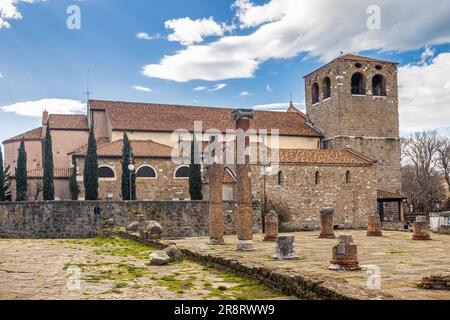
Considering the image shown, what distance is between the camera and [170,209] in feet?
84.5

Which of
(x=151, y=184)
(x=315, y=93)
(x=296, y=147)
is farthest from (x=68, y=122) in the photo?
(x=315, y=93)

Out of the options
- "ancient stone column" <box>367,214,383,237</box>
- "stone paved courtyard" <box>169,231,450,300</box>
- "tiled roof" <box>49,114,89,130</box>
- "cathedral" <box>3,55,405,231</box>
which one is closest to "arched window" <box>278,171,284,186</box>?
"cathedral" <box>3,55,405,231</box>

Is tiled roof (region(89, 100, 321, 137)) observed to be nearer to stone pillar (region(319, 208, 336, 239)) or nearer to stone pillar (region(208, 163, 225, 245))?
stone pillar (region(319, 208, 336, 239))

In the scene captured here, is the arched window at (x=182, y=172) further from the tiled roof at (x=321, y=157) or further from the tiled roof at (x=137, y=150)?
the tiled roof at (x=321, y=157)

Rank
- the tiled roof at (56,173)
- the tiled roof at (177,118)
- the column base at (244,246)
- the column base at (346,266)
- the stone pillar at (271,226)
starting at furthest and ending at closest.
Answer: the tiled roof at (177,118), the tiled roof at (56,173), the stone pillar at (271,226), the column base at (244,246), the column base at (346,266)

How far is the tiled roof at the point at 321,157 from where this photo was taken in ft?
101

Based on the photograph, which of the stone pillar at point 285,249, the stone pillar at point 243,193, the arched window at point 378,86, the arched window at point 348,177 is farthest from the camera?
the arched window at point 378,86

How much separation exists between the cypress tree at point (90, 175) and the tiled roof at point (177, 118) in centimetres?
500

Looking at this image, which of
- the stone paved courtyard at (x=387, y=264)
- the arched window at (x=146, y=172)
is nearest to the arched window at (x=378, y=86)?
the arched window at (x=146, y=172)

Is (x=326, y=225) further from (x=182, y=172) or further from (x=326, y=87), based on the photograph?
(x=326, y=87)

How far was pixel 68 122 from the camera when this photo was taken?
3778 cm

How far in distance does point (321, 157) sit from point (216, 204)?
16.8 meters

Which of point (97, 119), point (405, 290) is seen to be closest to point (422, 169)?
point (97, 119)
